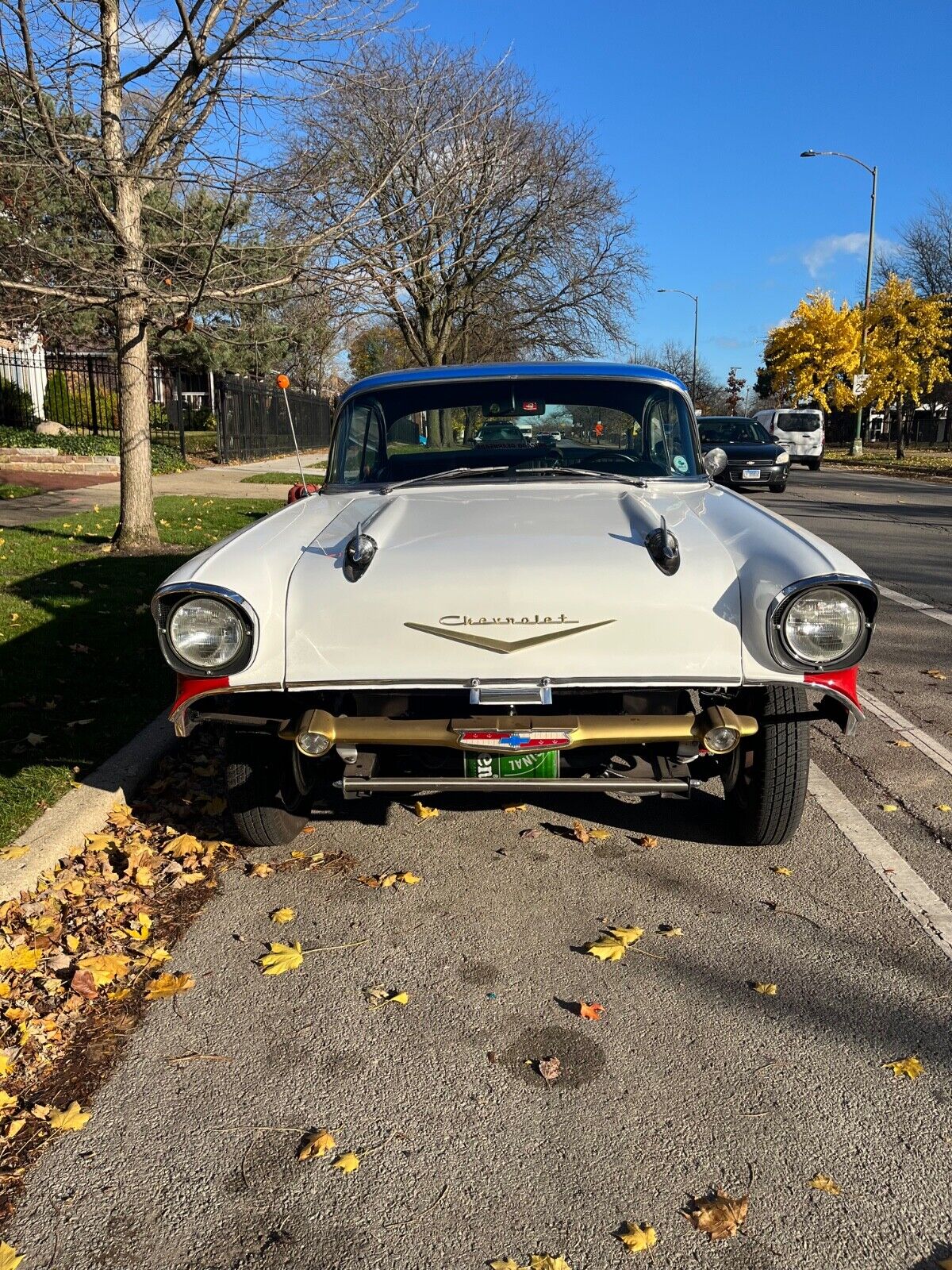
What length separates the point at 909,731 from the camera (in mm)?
5289

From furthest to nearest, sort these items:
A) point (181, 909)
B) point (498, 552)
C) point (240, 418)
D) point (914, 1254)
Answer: point (240, 418)
point (181, 909)
point (498, 552)
point (914, 1254)

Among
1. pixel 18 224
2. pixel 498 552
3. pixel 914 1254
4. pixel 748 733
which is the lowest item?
pixel 914 1254

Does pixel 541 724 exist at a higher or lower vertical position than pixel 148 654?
higher

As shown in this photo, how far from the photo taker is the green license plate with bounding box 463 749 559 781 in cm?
322

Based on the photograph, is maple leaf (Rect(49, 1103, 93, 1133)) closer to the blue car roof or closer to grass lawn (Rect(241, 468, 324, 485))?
the blue car roof

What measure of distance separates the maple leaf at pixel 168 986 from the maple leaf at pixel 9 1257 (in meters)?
0.92

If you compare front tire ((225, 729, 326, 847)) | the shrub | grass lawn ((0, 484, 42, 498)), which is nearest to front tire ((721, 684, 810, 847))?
front tire ((225, 729, 326, 847))

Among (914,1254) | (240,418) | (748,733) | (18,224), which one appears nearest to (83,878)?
(748,733)

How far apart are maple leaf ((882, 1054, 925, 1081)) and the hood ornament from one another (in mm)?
1489

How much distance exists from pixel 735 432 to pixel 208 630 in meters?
19.6

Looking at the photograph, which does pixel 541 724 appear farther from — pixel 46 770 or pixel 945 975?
pixel 46 770

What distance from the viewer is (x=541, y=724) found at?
3.11m

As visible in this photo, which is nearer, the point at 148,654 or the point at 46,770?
the point at 46,770

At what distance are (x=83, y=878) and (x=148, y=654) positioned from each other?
117 inches
